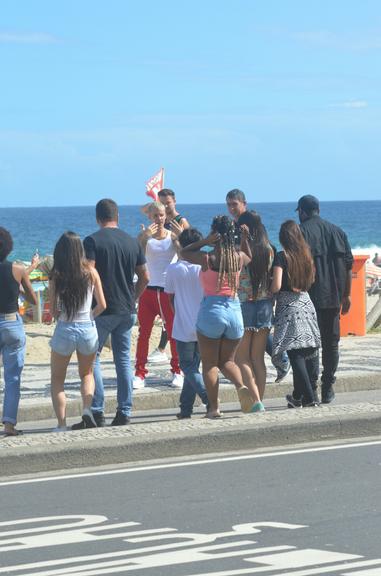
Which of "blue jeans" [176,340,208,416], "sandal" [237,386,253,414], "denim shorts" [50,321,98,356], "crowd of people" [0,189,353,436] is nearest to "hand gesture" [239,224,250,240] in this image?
"crowd of people" [0,189,353,436]

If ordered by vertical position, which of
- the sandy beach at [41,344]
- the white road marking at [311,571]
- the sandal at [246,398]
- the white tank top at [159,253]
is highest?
the white tank top at [159,253]

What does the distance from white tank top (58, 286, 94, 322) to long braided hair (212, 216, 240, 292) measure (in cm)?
101

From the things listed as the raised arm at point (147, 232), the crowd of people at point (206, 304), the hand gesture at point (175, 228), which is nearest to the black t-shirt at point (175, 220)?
the hand gesture at point (175, 228)

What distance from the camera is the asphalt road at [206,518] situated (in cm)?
641

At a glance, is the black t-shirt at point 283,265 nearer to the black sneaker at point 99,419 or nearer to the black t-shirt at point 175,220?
the black sneaker at point 99,419

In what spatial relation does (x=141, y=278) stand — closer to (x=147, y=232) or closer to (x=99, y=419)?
(x=99, y=419)

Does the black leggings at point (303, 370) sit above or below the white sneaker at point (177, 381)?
above

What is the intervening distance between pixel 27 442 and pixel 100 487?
1.07 m

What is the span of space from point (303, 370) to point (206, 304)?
1.27 metres

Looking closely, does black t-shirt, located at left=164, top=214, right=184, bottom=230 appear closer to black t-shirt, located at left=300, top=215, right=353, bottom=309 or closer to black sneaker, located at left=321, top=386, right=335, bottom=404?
black t-shirt, located at left=300, top=215, right=353, bottom=309

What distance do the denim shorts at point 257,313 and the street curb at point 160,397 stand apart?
153 cm

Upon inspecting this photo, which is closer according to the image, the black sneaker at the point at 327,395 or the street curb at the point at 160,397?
the street curb at the point at 160,397

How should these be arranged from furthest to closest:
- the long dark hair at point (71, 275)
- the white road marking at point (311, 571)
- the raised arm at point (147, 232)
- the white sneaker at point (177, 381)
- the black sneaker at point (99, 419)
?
the white sneaker at point (177, 381) < the raised arm at point (147, 232) < the black sneaker at point (99, 419) < the long dark hair at point (71, 275) < the white road marking at point (311, 571)

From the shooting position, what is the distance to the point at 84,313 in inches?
400
